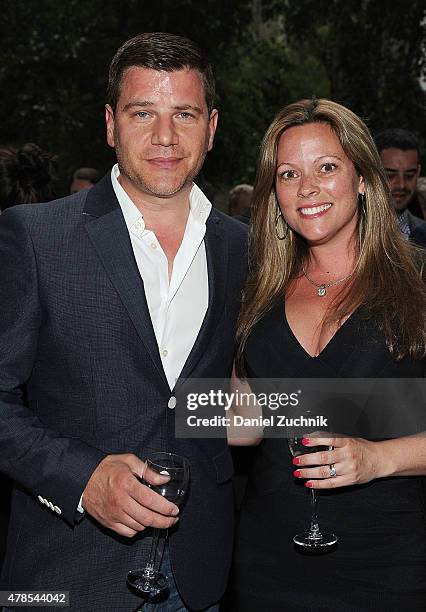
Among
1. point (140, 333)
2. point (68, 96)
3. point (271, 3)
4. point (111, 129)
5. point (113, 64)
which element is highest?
point (271, 3)

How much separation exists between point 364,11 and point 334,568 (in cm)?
1287

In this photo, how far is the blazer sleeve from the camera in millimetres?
2504

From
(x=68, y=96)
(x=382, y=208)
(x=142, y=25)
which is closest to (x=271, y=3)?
(x=142, y=25)

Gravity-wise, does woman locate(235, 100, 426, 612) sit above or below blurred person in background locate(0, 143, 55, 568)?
below

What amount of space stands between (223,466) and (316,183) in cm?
97

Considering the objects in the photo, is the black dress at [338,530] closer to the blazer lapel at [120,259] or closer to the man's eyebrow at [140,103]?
the blazer lapel at [120,259]

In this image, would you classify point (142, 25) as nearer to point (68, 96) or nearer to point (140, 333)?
point (68, 96)

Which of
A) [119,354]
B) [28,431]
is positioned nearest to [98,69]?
[119,354]

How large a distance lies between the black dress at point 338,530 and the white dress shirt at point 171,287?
1.32 feet

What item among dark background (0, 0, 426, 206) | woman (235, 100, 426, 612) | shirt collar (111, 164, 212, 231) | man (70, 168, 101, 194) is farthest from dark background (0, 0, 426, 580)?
shirt collar (111, 164, 212, 231)

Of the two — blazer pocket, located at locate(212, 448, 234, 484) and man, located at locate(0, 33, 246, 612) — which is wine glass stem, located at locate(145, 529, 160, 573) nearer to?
man, located at locate(0, 33, 246, 612)

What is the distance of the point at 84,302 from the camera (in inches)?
103

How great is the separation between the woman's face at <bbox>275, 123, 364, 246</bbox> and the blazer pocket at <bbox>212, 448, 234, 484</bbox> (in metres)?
0.77

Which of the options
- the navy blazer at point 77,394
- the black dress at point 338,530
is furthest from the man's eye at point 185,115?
the black dress at point 338,530
